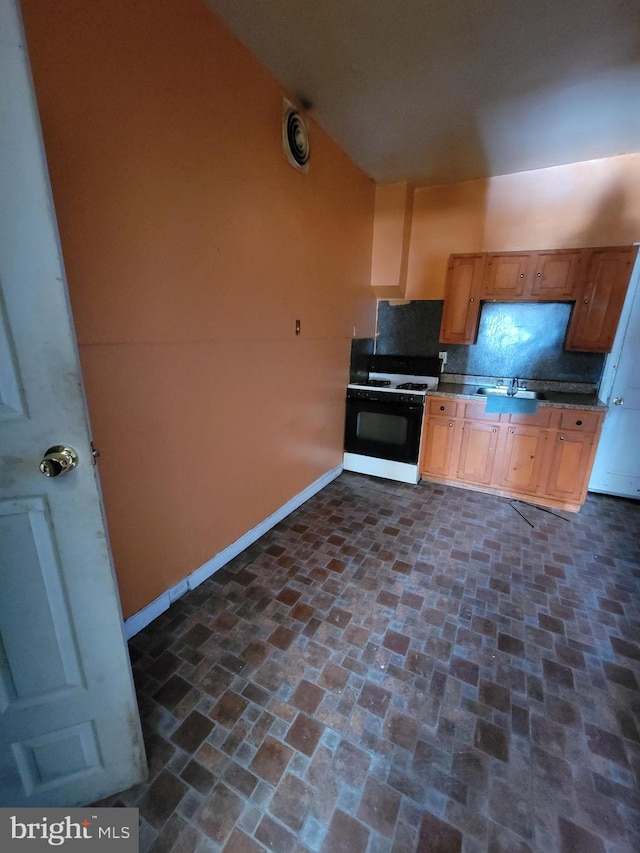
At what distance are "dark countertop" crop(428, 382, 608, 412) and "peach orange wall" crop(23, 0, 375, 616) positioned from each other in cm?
152

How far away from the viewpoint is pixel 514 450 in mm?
3021

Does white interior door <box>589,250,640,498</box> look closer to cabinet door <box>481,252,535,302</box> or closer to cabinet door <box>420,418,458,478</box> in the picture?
cabinet door <box>481,252,535,302</box>

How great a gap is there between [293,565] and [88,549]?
148cm

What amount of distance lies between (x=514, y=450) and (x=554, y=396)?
63cm

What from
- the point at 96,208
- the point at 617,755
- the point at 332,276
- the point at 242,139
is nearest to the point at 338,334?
the point at 332,276

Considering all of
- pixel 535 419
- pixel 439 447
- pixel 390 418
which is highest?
pixel 535 419


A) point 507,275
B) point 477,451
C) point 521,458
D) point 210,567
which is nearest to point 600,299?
point 507,275

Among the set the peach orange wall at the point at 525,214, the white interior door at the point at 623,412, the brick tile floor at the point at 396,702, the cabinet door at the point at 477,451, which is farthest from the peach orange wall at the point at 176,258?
the white interior door at the point at 623,412

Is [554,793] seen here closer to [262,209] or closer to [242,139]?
[262,209]

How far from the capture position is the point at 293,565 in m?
2.22

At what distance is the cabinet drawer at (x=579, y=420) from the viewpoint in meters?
2.69

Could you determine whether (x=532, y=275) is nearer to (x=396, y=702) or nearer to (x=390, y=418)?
(x=390, y=418)

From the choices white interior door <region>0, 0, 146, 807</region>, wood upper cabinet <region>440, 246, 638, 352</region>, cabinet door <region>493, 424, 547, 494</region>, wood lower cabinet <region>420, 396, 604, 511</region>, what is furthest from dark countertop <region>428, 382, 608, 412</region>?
white interior door <region>0, 0, 146, 807</region>

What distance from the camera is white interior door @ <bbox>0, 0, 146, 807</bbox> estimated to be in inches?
28.4
